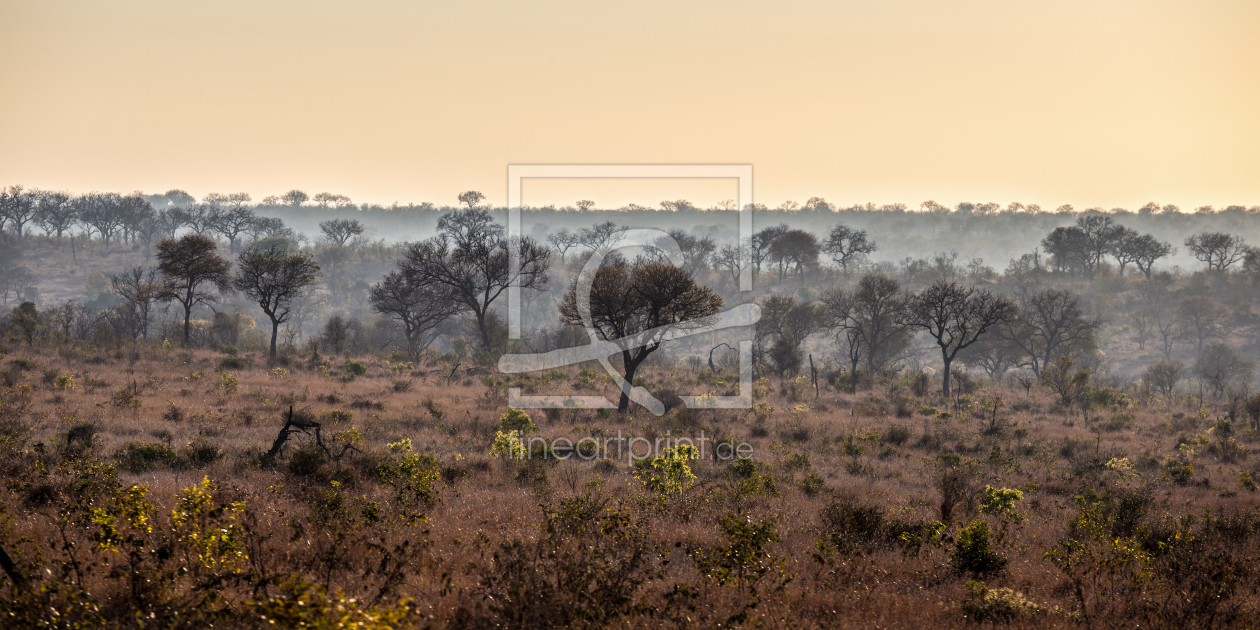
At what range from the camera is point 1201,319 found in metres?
60.8

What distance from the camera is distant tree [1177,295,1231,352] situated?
60125 mm

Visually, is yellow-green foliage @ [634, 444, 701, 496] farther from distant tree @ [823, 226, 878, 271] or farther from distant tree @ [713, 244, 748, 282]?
distant tree @ [823, 226, 878, 271]

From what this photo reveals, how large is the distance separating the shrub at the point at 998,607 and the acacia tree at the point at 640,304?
52.0ft

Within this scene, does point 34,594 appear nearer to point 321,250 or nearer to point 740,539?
point 740,539

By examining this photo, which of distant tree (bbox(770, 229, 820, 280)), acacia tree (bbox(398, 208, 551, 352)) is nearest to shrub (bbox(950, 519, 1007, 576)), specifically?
acacia tree (bbox(398, 208, 551, 352))

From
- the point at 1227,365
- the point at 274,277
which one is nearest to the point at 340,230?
the point at 274,277

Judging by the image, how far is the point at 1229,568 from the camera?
27.0ft

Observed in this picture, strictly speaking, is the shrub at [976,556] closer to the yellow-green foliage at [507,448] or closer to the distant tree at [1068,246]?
the yellow-green foliage at [507,448]

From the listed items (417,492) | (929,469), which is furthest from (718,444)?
(417,492)

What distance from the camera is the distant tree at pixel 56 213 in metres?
85.8

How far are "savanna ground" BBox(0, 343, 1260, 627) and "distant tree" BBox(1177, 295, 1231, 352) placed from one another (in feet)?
151

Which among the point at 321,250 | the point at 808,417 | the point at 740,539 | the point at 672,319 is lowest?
the point at 808,417

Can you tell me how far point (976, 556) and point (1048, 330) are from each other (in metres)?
41.8

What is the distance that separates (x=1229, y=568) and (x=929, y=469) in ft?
27.0
